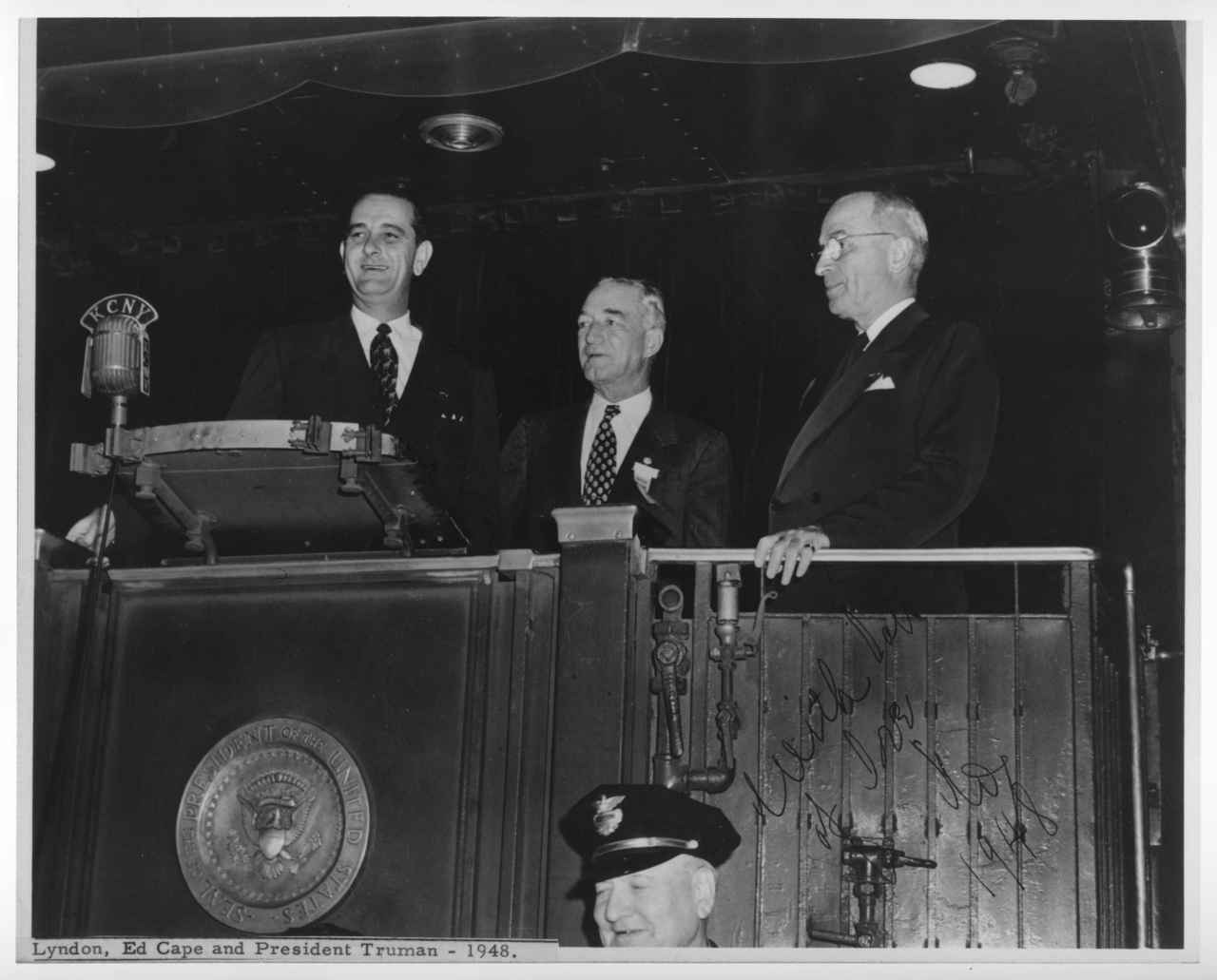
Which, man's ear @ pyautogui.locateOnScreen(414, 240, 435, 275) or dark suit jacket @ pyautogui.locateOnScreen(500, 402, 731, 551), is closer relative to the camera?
dark suit jacket @ pyautogui.locateOnScreen(500, 402, 731, 551)

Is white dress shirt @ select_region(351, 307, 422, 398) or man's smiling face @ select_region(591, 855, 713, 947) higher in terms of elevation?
white dress shirt @ select_region(351, 307, 422, 398)

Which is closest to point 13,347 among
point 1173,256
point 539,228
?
point 539,228

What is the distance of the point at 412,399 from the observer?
Result: 7.10 m

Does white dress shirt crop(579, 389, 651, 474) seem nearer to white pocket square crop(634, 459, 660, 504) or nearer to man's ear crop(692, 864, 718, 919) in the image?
white pocket square crop(634, 459, 660, 504)

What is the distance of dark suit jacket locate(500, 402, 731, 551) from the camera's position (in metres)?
6.86

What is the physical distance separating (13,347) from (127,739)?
4.11ft

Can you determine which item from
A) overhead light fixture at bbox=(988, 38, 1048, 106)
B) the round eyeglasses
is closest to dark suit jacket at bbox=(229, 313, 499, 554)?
the round eyeglasses

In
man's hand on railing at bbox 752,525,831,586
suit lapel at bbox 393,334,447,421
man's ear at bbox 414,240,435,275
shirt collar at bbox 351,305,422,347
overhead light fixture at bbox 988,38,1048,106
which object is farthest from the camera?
man's ear at bbox 414,240,435,275

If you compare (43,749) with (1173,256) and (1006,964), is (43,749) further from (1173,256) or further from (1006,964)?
(1173,256)

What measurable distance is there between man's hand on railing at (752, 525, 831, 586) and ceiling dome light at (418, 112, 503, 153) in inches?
96.8

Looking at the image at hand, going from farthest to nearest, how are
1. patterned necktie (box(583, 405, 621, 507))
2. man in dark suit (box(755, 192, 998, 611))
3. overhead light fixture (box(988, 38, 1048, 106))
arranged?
patterned necktie (box(583, 405, 621, 507)) < overhead light fixture (box(988, 38, 1048, 106)) < man in dark suit (box(755, 192, 998, 611))

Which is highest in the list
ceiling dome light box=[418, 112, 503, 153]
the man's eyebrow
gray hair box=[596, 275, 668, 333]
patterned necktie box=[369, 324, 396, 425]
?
ceiling dome light box=[418, 112, 503, 153]

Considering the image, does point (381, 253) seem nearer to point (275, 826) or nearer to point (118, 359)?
point (118, 359)

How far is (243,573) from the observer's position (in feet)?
20.4
